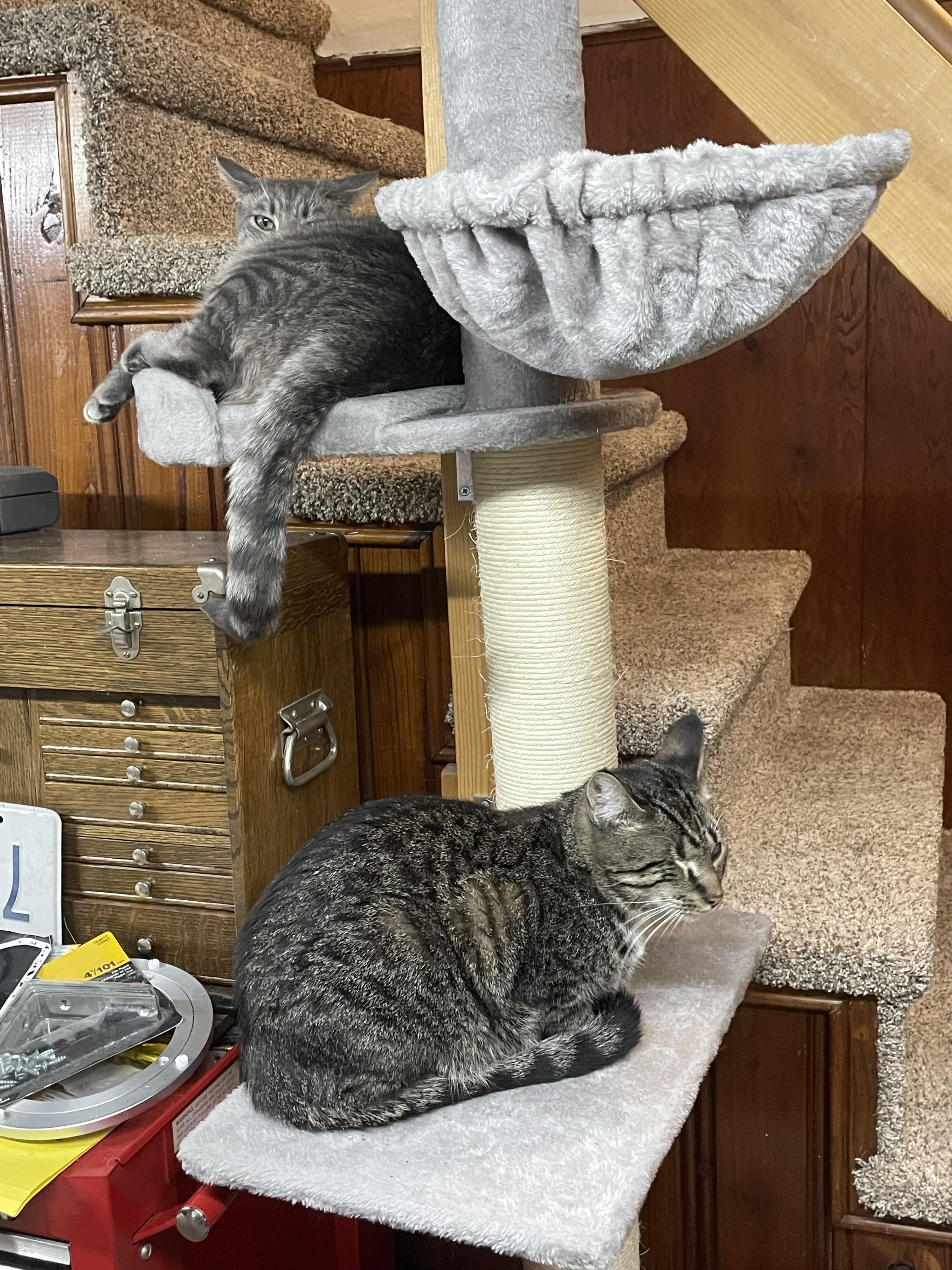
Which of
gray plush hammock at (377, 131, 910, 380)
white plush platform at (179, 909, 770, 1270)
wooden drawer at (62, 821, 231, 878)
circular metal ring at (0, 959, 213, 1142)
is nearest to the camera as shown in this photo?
gray plush hammock at (377, 131, 910, 380)

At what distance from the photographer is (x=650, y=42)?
2.23m

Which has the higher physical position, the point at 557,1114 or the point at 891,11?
the point at 891,11

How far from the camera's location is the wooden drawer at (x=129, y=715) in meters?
1.33

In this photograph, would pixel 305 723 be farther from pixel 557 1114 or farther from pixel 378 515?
pixel 557 1114

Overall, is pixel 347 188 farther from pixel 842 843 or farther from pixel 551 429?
pixel 842 843

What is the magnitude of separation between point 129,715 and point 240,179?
74 centimetres

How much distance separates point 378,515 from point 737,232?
0.87 meters

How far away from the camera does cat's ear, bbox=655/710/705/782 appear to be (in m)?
1.19

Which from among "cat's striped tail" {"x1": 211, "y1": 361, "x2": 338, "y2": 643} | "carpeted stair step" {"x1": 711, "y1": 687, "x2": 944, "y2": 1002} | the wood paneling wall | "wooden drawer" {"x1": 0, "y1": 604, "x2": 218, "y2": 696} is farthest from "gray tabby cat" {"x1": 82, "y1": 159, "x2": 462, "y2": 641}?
the wood paneling wall

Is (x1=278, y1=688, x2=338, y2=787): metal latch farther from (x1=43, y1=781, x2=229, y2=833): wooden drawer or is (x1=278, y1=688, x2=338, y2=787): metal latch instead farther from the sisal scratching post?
the sisal scratching post

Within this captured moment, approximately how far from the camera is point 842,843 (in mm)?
1561

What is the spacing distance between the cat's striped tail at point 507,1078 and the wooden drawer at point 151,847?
12.1 inches

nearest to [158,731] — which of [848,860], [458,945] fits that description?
[458,945]

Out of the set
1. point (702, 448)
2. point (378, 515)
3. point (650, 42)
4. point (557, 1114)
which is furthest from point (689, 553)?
point (557, 1114)
